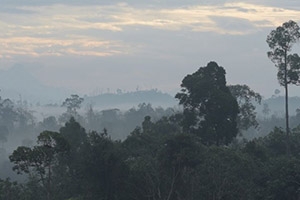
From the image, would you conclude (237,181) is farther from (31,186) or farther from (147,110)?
(147,110)

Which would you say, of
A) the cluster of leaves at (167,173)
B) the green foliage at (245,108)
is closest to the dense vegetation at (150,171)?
the cluster of leaves at (167,173)

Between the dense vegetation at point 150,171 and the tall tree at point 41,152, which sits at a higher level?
the tall tree at point 41,152

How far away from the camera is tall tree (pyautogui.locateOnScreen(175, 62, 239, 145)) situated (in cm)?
4338

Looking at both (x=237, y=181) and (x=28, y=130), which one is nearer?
(x=237, y=181)

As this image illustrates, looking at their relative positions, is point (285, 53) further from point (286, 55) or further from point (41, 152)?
point (41, 152)

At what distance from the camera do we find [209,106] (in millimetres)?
43875

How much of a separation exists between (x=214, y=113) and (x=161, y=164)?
41.8 ft

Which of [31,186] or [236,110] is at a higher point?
[236,110]

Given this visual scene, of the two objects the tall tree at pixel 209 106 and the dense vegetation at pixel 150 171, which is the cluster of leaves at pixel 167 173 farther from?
the tall tree at pixel 209 106

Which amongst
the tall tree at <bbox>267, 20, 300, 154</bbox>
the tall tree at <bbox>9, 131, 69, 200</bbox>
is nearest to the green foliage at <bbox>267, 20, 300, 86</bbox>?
the tall tree at <bbox>267, 20, 300, 154</bbox>

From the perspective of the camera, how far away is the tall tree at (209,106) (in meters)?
43.4

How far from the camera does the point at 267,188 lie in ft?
99.8

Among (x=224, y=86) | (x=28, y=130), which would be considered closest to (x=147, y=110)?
(x=28, y=130)

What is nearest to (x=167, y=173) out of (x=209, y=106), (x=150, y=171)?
(x=150, y=171)
